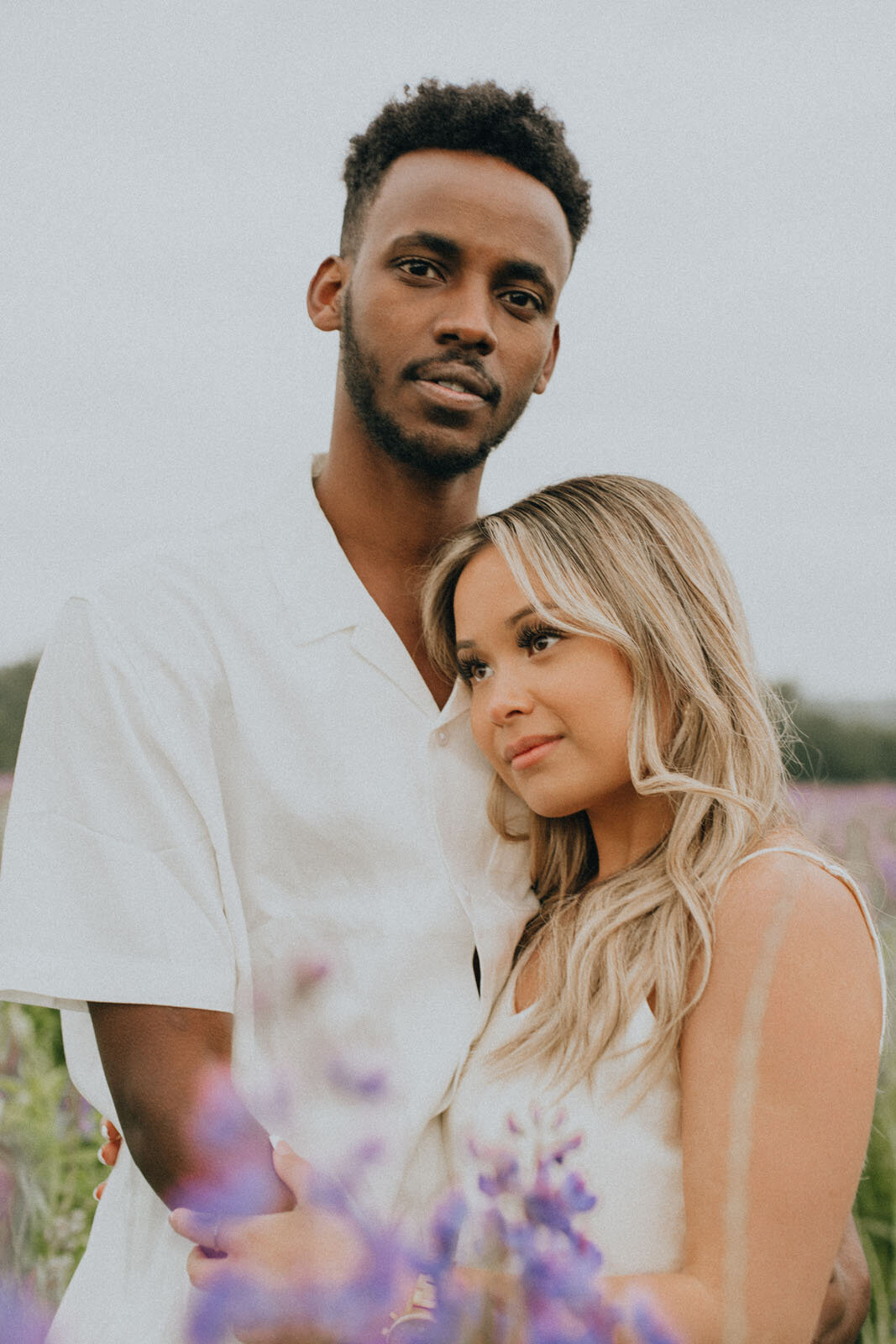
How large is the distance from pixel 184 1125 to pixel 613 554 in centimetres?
115

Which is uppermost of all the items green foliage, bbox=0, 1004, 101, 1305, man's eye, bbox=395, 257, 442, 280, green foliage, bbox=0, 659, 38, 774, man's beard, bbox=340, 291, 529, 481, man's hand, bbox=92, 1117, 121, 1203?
man's eye, bbox=395, 257, 442, 280

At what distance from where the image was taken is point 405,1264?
0.64 m

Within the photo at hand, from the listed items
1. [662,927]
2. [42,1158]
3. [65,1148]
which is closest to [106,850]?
[662,927]

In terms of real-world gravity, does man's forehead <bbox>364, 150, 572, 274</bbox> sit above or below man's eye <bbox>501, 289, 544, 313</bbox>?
above

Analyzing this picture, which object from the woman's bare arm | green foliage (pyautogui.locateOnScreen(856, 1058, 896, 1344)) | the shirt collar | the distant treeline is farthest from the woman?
the distant treeline

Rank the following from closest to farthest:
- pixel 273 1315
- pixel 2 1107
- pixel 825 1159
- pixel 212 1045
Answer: pixel 273 1315 < pixel 825 1159 < pixel 212 1045 < pixel 2 1107

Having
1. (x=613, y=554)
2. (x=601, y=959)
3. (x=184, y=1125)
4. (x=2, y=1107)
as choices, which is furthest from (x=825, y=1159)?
(x=2, y=1107)

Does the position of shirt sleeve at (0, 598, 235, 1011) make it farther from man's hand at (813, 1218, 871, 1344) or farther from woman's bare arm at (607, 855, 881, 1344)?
man's hand at (813, 1218, 871, 1344)

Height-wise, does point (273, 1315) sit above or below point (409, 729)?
above

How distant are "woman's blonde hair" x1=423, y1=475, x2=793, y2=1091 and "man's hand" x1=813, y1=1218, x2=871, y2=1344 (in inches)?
26.0

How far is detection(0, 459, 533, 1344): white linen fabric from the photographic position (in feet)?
5.71

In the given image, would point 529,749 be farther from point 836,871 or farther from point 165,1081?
point 165,1081

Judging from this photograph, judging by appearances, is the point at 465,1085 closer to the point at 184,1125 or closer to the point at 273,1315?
the point at 184,1125

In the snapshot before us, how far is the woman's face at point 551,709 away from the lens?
Result: 2.00 m
